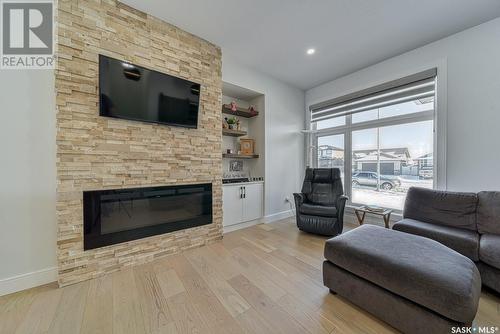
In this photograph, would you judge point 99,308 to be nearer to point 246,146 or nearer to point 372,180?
point 246,146

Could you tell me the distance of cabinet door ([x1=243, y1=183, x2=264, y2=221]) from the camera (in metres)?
3.28

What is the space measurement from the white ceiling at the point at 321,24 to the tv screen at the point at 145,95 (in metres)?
0.74

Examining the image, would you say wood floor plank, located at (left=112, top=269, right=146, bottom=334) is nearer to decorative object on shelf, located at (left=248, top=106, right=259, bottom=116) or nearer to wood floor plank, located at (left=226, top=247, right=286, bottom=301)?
wood floor plank, located at (left=226, top=247, right=286, bottom=301)

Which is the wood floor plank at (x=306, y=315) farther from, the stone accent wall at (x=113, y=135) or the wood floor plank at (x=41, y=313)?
the wood floor plank at (x=41, y=313)

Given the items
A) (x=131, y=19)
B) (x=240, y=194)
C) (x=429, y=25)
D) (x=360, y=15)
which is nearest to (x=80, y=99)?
(x=131, y=19)

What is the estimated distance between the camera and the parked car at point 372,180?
10.3ft

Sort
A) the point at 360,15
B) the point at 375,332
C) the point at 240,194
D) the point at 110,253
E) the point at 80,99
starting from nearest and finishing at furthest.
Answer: the point at 375,332 → the point at 80,99 → the point at 110,253 → the point at 360,15 → the point at 240,194

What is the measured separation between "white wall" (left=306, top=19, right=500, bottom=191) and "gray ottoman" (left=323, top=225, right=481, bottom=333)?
64.1 inches

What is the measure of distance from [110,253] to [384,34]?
4226 mm

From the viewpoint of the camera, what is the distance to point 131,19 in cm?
211

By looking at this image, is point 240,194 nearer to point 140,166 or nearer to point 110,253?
point 140,166

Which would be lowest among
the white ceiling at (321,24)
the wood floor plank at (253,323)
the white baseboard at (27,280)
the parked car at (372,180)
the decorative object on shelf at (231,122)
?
the wood floor plank at (253,323)

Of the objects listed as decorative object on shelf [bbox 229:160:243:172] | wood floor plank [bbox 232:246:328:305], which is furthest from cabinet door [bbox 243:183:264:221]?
wood floor plank [bbox 232:246:328:305]

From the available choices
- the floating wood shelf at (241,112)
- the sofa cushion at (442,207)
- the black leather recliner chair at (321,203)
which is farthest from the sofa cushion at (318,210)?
the floating wood shelf at (241,112)
